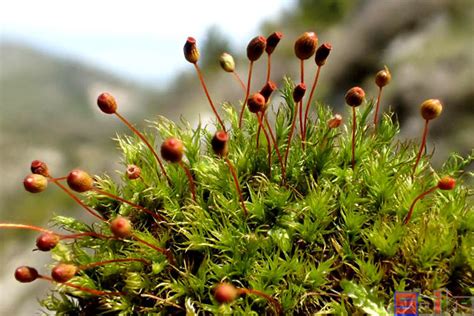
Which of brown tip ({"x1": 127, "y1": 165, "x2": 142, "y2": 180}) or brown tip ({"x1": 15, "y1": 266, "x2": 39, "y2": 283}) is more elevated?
brown tip ({"x1": 127, "y1": 165, "x2": 142, "y2": 180})

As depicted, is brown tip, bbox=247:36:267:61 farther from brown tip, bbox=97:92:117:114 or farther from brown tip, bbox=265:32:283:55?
brown tip, bbox=97:92:117:114

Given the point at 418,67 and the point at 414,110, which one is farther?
the point at 418,67

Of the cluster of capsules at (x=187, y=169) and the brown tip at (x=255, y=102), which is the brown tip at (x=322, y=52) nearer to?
the cluster of capsules at (x=187, y=169)

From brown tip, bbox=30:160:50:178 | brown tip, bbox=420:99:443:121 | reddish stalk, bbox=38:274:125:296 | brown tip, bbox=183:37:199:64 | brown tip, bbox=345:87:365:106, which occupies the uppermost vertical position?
brown tip, bbox=183:37:199:64

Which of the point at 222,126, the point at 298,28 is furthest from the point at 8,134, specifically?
the point at 222,126

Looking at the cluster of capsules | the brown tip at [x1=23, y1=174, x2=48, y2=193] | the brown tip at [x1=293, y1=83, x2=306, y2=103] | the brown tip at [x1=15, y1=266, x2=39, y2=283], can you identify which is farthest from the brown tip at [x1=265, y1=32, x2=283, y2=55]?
the brown tip at [x1=15, y1=266, x2=39, y2=283]

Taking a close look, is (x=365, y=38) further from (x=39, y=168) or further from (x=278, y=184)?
(x=39, y=168)
